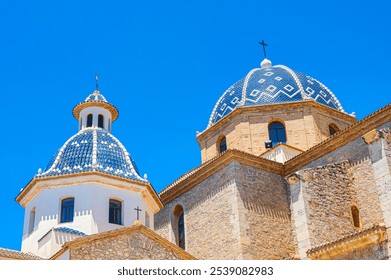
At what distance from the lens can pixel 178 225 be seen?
64.2ft

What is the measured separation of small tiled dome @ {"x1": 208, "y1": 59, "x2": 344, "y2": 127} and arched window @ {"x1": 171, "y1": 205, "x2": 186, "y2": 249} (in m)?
4.94

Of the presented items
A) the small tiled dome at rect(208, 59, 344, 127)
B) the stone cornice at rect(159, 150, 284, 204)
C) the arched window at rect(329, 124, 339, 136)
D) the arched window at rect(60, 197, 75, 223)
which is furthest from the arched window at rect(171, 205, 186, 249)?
the arched window at rect(329, 124, 339, 136)

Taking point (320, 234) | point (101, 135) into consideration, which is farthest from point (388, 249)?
point (101, 135)

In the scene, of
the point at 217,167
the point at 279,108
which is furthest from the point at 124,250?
the point at 279,108

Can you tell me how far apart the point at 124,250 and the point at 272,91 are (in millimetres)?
12755

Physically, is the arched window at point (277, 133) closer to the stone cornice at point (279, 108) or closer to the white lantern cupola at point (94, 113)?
the stone cornice at point (279, 108)

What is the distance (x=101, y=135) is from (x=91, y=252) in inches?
248

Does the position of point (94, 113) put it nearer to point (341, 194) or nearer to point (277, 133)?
point (277, 133)

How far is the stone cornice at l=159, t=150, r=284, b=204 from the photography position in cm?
1752

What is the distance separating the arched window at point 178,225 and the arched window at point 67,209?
5269mm

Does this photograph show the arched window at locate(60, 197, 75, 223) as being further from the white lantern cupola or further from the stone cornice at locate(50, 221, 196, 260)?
the white lantern cupola

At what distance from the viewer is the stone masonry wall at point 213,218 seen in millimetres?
16641

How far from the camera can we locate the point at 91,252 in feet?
36.2
